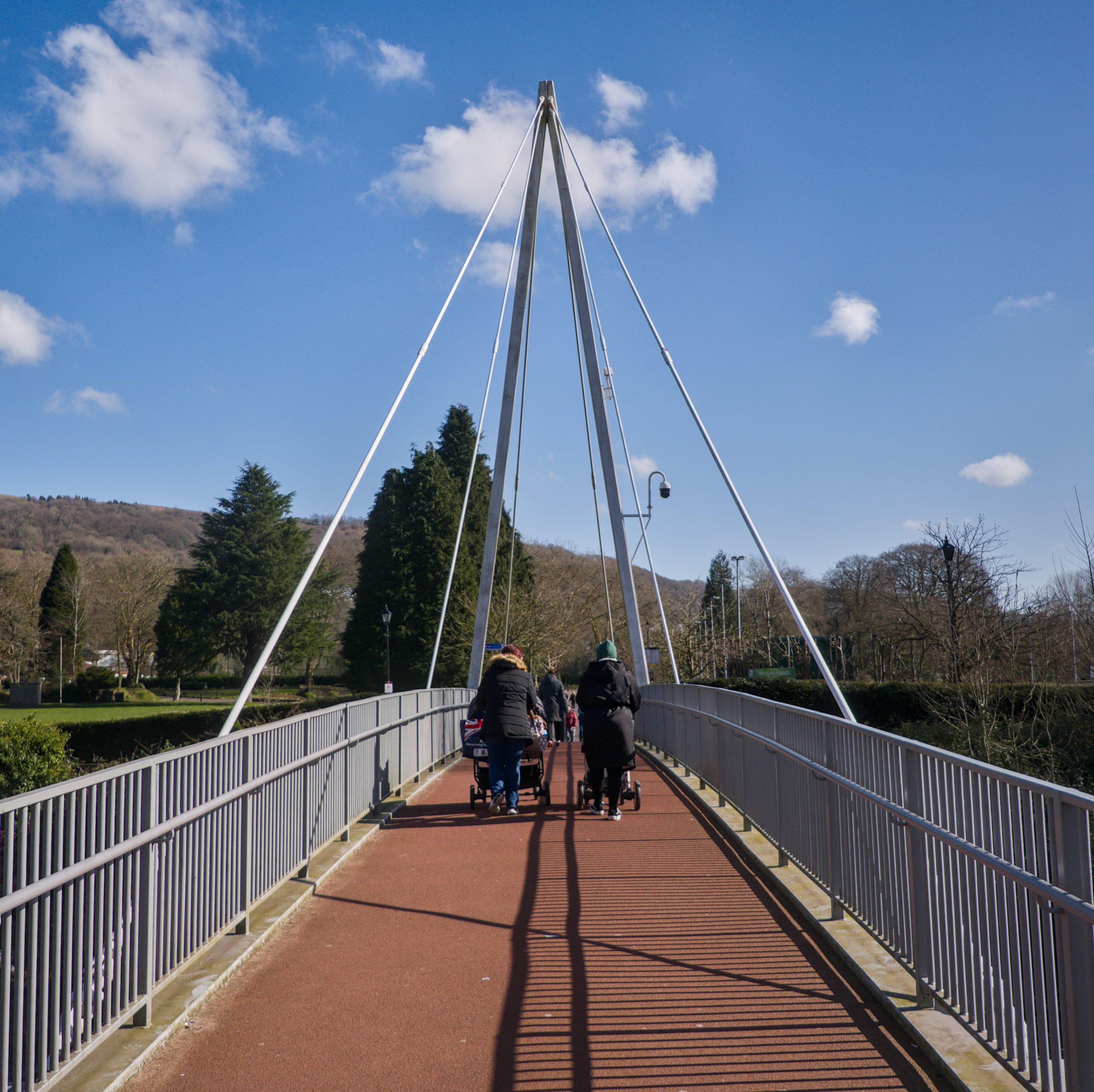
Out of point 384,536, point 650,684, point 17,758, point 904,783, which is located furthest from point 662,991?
point 384,536

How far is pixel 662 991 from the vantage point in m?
4.35

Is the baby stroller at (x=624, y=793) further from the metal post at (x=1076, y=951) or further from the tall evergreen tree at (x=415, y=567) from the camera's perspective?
the tall evergreen tree at (x=415, y=567)

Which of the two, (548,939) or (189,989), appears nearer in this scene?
(189,989)

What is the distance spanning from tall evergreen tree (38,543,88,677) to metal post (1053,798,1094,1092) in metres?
72.1

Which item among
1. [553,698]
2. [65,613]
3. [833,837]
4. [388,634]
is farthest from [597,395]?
[65,613]

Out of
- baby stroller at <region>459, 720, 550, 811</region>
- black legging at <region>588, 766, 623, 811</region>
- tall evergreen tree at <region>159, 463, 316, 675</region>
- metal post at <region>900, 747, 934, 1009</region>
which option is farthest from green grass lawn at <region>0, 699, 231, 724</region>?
metal post at <region>900, 747, 934, 1009</region>

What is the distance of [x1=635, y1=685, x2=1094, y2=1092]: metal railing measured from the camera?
2852 millimetres

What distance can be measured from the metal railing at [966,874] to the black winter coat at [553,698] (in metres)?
8.41

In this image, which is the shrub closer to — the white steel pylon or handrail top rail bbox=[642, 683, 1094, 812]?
the white steel pylon

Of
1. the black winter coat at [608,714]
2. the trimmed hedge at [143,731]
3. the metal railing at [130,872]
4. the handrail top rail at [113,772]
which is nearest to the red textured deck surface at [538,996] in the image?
the metal railing at [130,872]

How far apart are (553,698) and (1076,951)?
1219 centimetres

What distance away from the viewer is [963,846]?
11.8ft

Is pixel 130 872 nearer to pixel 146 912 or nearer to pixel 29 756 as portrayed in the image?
pixel 146 912

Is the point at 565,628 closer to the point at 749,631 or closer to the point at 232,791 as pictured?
the point at 749,631
